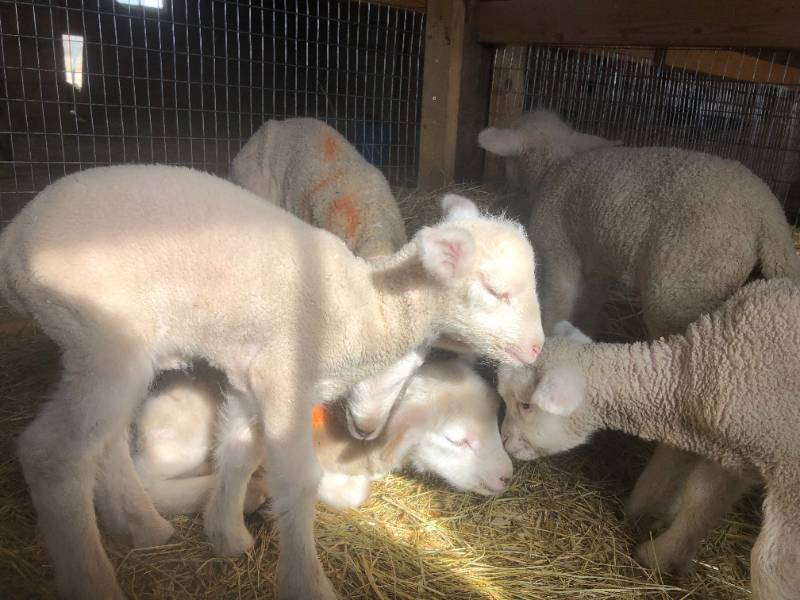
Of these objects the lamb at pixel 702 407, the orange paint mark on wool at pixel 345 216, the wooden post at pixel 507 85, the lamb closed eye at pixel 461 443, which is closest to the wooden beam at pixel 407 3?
the wooden post at pixel 507 85

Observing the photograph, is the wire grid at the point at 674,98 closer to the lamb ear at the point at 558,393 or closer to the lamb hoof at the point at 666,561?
the lamb ear at the point at 558,393

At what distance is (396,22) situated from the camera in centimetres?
517

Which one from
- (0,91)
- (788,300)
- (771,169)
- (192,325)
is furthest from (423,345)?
(0,91)

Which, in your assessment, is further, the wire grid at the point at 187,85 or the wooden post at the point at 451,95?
the wire grid at the point at 187,85

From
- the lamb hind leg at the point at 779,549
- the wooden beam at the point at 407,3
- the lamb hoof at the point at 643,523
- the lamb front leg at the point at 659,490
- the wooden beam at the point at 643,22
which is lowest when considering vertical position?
the lamb hoof at the point at 643,523

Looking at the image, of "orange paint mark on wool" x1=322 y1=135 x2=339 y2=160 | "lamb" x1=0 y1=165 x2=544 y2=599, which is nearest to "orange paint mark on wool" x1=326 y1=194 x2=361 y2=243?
"orange paint mark on wool" x1=322 y1=135 x2=339 y2=160

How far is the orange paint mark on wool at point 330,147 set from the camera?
157 inches

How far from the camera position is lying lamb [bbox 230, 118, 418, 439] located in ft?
9.07

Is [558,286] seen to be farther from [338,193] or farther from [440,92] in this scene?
[440,92]

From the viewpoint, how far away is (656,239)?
3104 mm

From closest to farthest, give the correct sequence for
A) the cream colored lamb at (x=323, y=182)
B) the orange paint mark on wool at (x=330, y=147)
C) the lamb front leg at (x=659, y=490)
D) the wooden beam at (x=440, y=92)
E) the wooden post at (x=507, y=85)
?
the lamb front leg at (x=659, y=490), the cream colored lamb at (x=323, y=182), the orange paint mark on wool at (x=330, y=147), the wooden beam at (x=440, y=92), the wooden post at (x=507, y=85)

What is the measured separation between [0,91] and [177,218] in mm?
4766

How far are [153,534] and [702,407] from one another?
2.28 m

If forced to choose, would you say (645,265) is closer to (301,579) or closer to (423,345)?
(423,345)
